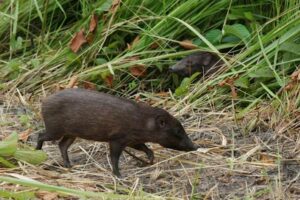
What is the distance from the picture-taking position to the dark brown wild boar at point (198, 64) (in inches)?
255

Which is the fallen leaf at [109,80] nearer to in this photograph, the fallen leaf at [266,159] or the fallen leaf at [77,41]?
the fallen leaf at [77,41]

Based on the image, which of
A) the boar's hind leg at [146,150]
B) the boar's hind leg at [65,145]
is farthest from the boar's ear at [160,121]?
the boar's hind leg at [65,145]

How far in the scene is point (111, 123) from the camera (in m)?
4.89

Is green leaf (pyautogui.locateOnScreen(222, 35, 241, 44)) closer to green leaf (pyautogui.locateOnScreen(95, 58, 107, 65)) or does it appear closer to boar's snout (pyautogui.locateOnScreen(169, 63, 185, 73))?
boar's snout (pyautogui.locateOnScreen(169, 63, 185, 73))

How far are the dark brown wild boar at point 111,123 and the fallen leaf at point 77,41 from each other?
181cm

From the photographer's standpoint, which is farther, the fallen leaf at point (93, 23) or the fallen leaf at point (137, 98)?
the fallen leaf at point (93, 23)

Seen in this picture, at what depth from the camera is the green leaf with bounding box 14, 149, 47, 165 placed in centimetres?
479

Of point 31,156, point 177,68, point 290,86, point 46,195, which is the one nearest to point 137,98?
point 177,68

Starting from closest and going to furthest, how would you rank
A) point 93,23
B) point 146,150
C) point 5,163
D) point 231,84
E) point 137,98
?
1. point 5,163
2. point 146,150
3. point 231,84
4. point 137,98
5. point 93,23

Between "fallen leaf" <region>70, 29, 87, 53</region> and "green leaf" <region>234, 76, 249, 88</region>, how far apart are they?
1.47m

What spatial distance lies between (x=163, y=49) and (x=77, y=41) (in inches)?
28.4

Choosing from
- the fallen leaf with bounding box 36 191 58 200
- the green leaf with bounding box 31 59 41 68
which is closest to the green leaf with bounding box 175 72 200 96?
the green leaf with bounding box 31 59 41 68

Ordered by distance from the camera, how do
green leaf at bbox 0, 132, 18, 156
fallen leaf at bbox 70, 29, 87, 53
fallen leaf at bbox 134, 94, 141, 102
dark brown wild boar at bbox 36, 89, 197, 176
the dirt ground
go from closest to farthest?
the dirt ground → green leaf at bbox 0, 132, 18, 156 → dark brown wild boar at bbox 36, 89, 197, 176 → fallen leaf at bbox 134, 94, 141, 102 → fallen leaf at bbox 70, 29, 87, 53

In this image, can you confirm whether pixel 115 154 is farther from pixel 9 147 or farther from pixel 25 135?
pixel 25 135
